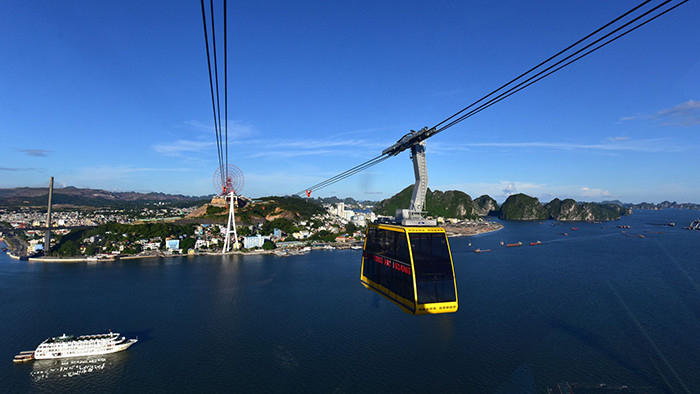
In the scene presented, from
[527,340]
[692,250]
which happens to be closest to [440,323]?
[527,340]

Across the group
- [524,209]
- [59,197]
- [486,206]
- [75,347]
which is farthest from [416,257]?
[59,197]

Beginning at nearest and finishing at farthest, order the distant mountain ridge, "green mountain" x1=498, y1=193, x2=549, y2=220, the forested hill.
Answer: the forested hill, "green mountain" x1=498, y1=193, x2=549, y2=220, the distant mountain ridge

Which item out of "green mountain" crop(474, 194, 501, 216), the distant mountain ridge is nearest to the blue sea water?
"green mountain" crop(474, 194, 501, 216)

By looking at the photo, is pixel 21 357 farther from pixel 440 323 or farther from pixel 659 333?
pixel 659 333

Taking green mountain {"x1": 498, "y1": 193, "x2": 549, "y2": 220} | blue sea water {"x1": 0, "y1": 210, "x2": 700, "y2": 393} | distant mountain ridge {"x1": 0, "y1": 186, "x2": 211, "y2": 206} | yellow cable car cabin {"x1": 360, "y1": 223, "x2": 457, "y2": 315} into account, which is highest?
distant mountain ridge {"x1": 0, "y1": 186, "x2": 211, "y2": 206}

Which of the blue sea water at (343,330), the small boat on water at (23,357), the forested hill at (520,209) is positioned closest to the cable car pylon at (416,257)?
the blue sea water at (343,330)

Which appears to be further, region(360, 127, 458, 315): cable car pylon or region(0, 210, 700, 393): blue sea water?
region(0, 210, 700, 393): blue sea water

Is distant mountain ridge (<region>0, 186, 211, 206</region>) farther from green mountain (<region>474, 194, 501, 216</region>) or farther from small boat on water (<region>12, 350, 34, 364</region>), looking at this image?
green mountain (<region>474, 194, 501, 216</region>)
